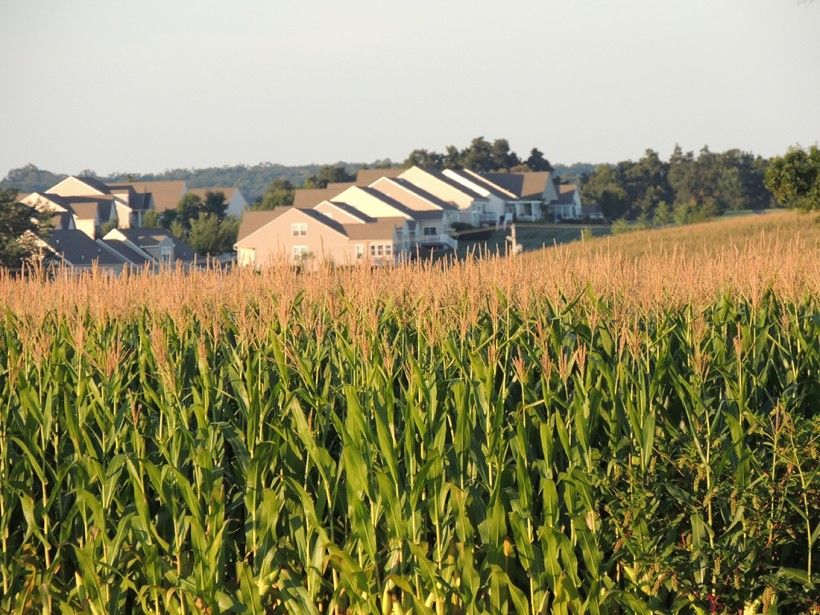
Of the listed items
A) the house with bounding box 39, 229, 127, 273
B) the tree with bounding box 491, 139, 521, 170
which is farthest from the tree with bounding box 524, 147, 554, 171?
the house with bounding box 39, 229, 127, 273

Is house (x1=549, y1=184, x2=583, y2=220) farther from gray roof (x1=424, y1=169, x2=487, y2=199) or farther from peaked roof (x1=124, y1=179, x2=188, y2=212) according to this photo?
peaked roof (x1=124, y1=179, x2=188, y2=212)

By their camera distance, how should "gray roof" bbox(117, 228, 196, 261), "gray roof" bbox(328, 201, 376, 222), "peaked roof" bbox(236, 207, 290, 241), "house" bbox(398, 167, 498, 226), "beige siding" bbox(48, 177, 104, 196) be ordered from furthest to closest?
"beige siding" bbox(48, 177, 104, 196) < "house" bbox(398, 167, 498, 226) < "gray roof" bbox(328, 201, 376, 222) < "gray roof" bbox(117, 228, 196, 261) < "peaked roof" bbox(236, 207, 290, 241)

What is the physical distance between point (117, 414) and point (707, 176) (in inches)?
5008

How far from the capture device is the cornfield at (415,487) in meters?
7.91

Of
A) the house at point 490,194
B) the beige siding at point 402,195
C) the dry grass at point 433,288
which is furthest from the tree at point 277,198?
the dry grass at point 433,288

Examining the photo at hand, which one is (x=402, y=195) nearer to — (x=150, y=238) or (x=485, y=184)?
(x=485, y=184)

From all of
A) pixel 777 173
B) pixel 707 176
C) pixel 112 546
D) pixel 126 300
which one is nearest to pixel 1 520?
pixel 112 546

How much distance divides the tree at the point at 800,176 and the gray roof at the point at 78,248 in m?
33.5

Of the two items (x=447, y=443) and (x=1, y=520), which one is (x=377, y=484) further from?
(x=1, y=520)

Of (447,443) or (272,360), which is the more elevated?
(272,360)

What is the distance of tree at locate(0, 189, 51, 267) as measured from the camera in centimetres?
5091

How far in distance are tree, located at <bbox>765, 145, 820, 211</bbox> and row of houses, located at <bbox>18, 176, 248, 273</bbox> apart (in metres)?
25.9

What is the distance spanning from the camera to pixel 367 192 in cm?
9231

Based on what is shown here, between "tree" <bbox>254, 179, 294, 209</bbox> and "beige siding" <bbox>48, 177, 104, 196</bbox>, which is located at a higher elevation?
"beige siding" <bbox>48, 177, 104, 196</bbox>
